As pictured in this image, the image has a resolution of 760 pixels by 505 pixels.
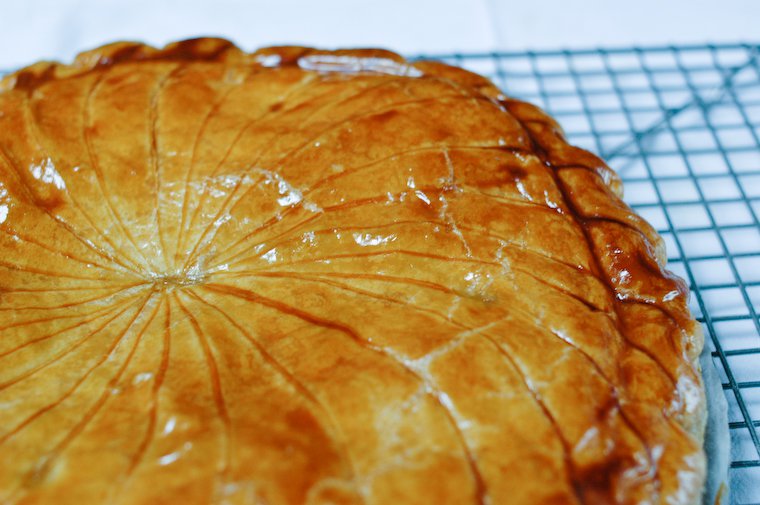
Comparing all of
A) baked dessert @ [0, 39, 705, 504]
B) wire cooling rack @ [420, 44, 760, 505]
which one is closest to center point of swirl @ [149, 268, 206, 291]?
baked dessert @ [0, 39, 705, 504]

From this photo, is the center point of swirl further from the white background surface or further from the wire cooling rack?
the white background surface

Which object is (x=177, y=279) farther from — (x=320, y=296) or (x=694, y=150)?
(x=694, y=150)

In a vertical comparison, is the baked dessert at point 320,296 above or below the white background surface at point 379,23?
below

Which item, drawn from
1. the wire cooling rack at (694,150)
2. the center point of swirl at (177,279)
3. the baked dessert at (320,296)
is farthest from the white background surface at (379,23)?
the center point of swirl at (177,279)

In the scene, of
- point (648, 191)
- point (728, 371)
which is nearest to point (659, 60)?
point (648, 191)

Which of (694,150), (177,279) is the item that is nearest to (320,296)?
(177,279)

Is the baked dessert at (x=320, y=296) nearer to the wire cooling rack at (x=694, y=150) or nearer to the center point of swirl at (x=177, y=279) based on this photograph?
the center point of swirl at (x=177, y=279)
